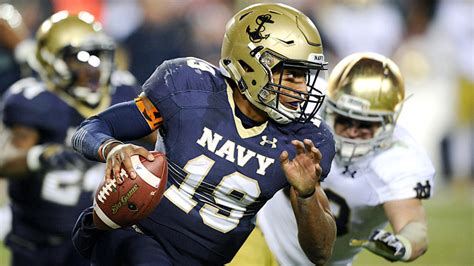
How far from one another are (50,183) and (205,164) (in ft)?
6.01

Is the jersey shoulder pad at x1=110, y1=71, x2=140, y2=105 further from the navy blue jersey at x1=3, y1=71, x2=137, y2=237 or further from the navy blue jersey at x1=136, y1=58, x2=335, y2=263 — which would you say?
the navy blue jersey at x1=136, y1=58, x2=335, y2=263

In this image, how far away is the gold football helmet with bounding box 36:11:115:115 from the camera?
17.9 ft

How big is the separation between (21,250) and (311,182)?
223 cm

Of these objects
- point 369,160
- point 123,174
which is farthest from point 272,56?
point 369,160

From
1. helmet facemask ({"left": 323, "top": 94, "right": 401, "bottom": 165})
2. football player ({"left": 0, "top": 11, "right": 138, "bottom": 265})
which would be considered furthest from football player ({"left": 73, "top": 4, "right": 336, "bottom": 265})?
football player ({"left": 0, "top": 11, "right": 138, "bottom": 265})

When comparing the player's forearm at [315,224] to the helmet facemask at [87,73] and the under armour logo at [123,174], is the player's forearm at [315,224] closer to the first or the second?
the under armour logo at [123,174]

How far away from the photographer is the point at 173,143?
3.75 m

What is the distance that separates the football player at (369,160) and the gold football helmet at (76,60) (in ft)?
4.28

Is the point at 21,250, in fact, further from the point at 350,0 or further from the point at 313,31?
the point at 350,0

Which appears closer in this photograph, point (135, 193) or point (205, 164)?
point (135, 193)

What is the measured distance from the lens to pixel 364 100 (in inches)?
179

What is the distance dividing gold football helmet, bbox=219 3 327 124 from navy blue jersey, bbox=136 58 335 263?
0.35 feet

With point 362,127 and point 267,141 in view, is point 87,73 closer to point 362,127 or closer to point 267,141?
point 362,127

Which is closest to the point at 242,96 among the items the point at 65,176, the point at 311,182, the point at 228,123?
the point at 228,123
